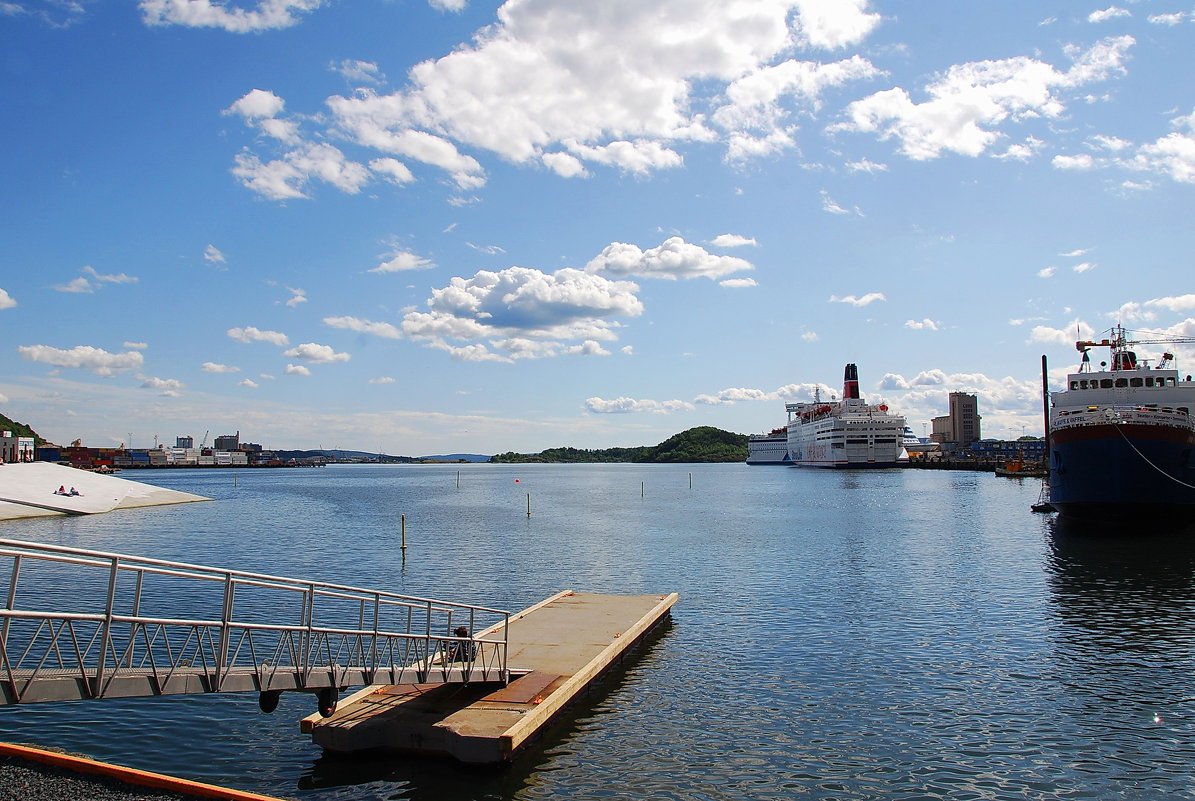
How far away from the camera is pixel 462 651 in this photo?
58.9 ft

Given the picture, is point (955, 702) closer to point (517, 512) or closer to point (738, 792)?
point (738, 792)

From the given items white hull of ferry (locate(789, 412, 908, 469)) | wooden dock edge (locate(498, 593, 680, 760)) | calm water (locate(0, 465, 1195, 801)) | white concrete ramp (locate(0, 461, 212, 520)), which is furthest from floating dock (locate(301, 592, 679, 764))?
white hull of ferry (locate(789, 412, 908, 469))

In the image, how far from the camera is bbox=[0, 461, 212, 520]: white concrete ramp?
69.8 meters

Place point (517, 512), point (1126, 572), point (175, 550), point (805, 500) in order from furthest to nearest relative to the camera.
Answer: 1. point (805, 500)
2. point (517, 512)
3. point (175, 550)
4. point (1126, 572)

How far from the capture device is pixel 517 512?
81938 millimetres

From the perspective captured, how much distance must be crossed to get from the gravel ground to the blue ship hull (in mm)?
57011

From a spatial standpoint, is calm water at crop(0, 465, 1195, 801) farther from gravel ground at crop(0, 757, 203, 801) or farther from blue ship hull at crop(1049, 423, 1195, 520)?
gravel ground at crop(0, 757, 203, 801)

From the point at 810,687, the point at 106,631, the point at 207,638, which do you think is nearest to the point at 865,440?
the point at 810,687

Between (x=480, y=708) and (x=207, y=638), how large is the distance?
37.7 ft

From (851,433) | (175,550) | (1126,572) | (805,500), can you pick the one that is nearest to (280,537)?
(175,550)

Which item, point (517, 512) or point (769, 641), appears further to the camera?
point (517, 512)

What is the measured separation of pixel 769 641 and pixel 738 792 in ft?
37.4

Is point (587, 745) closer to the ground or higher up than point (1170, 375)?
closer to the ground

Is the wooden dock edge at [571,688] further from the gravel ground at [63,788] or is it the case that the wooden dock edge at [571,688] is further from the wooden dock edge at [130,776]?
the gravel ground at [63,788]
